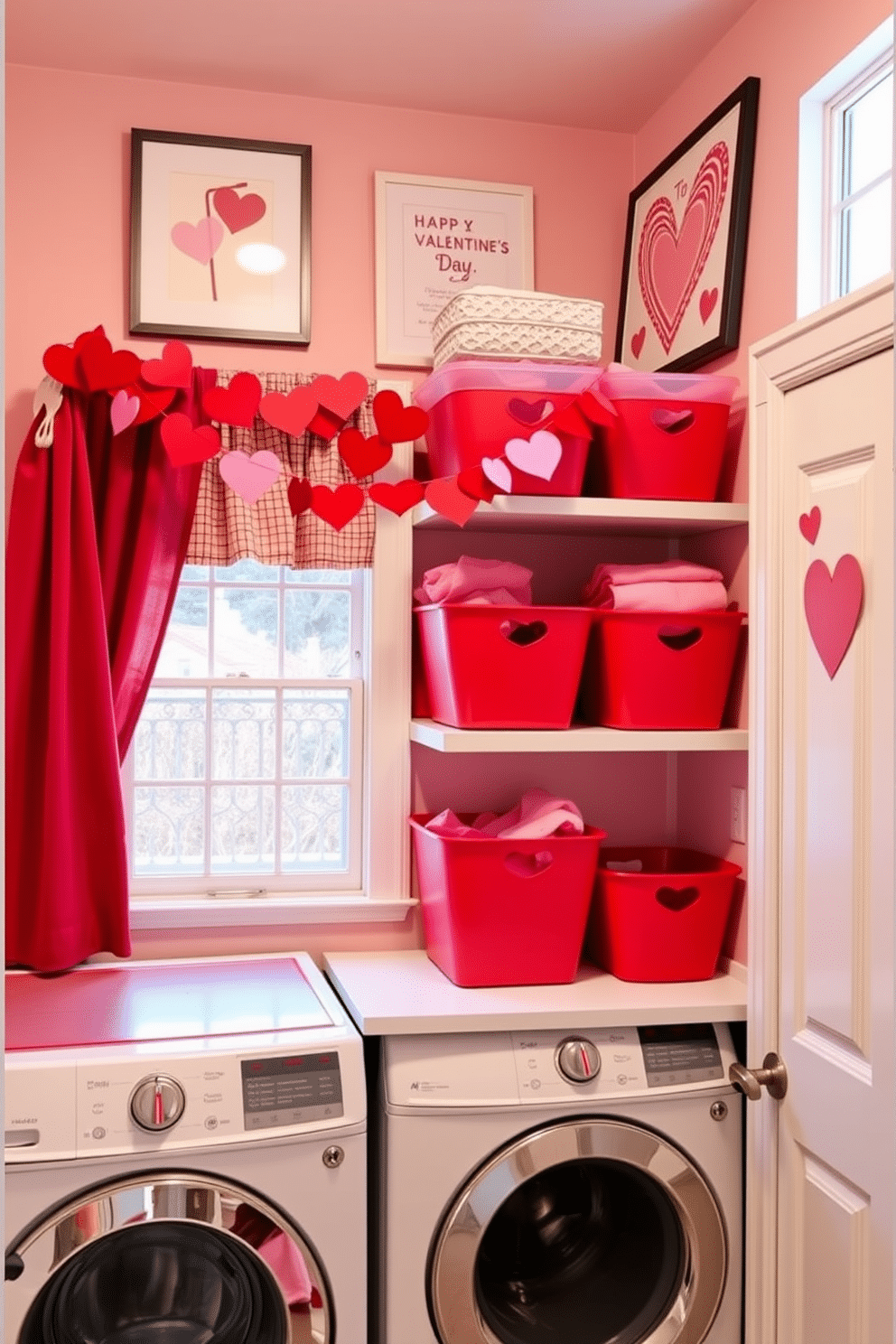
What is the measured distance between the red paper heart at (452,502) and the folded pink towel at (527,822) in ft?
2.06

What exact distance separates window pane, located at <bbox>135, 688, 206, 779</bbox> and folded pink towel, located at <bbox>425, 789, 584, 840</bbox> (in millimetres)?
584

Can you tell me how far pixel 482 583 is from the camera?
2502 mm

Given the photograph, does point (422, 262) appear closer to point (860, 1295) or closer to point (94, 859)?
point (94, 859)

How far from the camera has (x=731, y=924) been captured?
8.44 ft

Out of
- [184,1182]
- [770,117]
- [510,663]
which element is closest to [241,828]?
[510,663]

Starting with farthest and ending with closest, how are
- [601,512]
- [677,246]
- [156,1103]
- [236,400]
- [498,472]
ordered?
[677,246], [236,400], [601,512], [498,472], [156,1103]

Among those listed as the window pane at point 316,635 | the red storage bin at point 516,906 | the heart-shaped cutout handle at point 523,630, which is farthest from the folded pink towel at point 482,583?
the red storage bin at point 516,906

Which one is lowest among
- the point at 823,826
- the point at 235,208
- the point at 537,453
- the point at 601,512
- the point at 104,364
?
the point at 823,826

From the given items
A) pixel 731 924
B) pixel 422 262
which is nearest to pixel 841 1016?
pixel 731 924

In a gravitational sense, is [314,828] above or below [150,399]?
below

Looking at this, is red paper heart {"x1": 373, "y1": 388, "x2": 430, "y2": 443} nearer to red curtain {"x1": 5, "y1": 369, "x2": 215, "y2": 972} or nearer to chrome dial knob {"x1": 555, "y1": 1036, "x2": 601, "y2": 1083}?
red curtain {"x1": 5, "y1": 369, "x2": 215, "y2": 972}

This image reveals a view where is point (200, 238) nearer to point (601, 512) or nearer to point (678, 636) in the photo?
point (601, 512)

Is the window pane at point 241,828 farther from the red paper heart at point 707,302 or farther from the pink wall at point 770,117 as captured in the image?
the red paper heart at point 707,302

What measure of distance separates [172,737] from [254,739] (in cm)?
19
